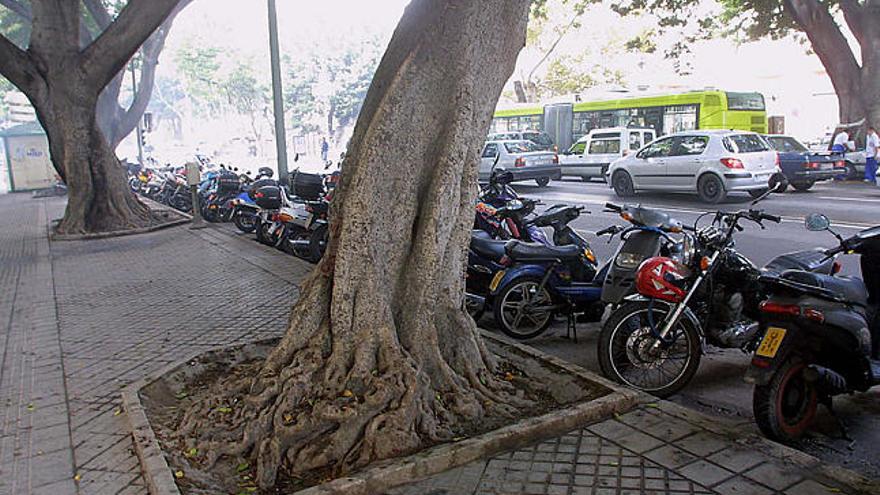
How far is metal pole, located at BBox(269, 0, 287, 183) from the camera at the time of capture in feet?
45.2

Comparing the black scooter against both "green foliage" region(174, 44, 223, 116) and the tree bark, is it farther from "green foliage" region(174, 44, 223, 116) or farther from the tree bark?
"green foliage" region(174, 44, 223, 116)

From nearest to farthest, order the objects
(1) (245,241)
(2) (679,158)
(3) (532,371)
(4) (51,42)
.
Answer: (3) (532,371) < (1) (245,241) < (4) (51,42) < (2) (679,158)

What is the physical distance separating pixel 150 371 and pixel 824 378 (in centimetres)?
452

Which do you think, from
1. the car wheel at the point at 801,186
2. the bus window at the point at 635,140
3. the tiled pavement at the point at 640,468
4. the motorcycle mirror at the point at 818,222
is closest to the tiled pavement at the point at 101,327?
the tiled pavement at the point at 640,468

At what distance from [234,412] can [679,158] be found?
14015 millimetres

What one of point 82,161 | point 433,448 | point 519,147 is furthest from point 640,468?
point 519,147

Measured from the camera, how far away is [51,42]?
42.4 ft

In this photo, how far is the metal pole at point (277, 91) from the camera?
13.8 meters

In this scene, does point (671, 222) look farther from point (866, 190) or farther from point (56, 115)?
point (866, 190)

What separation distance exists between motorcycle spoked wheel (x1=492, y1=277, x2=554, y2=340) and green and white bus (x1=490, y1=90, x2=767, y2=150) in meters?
17.3

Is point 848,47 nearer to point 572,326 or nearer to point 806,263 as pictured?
point 572,326

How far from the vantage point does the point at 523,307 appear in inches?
237

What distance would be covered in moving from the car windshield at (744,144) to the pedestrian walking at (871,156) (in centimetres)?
515

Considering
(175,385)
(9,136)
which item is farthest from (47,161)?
(175,385)
